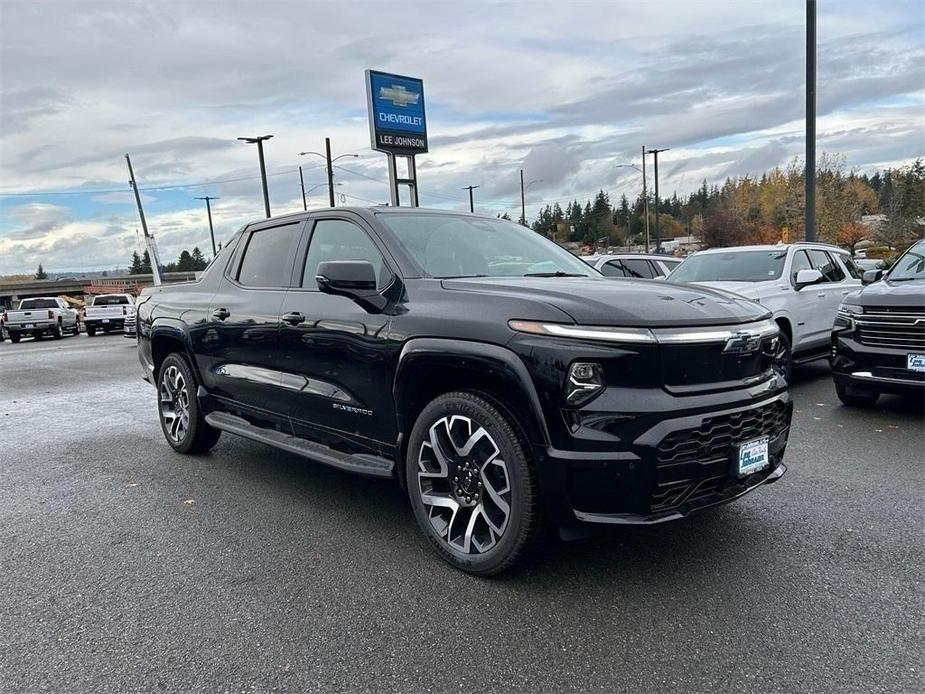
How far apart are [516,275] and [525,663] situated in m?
2.16

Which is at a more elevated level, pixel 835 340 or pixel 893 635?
pixel 835 340

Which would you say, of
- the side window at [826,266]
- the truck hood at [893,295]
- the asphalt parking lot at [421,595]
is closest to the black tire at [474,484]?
the asphalt parking lot at [421,595]

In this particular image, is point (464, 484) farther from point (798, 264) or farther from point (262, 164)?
point (262, 164)

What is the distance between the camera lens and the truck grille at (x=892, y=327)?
6.04 metres

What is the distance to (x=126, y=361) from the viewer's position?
14859 millimetres

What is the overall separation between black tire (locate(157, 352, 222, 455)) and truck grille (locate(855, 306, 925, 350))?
6016 millimetres

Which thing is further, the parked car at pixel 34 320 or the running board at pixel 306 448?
the parked car at pixel 34 320

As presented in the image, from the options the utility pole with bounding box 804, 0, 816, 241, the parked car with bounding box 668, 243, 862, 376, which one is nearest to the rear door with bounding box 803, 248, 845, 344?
the parked car with bounding box 668, 243, 862, 376

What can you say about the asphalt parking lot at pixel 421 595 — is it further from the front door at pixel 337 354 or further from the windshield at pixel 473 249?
the windshield at pixel 473 249

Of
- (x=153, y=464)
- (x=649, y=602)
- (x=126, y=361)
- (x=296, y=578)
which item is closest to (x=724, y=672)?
(x=649, y=602)

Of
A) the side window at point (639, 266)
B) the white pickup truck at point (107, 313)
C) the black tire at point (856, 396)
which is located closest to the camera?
the black tire at point (856, 396)

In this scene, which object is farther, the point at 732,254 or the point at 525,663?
the point at 732,254

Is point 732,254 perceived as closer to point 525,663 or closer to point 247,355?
point 247,355

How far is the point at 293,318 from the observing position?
4.29 metres
